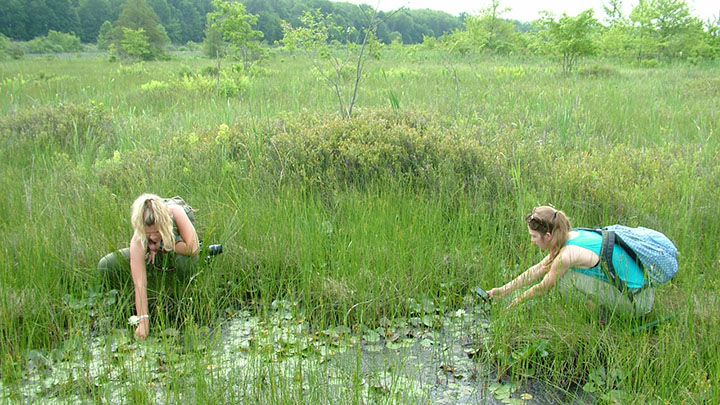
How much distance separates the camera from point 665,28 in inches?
693

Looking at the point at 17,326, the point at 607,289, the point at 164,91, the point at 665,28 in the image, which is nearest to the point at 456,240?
the point at 607,289

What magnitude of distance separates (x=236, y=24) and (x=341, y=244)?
32.4 feet

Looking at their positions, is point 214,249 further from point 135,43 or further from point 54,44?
point 54,44

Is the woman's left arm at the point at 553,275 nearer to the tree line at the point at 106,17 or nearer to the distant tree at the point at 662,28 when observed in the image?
the distant tree at the point at 662,28

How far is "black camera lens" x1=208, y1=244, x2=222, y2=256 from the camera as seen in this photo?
3615mm

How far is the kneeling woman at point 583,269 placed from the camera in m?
2.89

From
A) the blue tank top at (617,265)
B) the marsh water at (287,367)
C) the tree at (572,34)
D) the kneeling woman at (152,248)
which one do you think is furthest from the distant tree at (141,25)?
the blue tank top at (617,265)

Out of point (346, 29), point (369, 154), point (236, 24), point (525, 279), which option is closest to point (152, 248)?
point (369, 154)

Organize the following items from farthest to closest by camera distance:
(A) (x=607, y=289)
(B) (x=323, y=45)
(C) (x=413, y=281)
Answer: (B) (x=323, y=45) → (C) (x=413, y=281) → (A) (x=607, y=289)

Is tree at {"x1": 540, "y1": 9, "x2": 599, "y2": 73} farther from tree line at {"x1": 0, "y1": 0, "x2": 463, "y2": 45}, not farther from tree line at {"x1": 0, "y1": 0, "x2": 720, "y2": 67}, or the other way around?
tree line at {"x1": 0, "y1": 0, "x2": 463, "y2": 45}

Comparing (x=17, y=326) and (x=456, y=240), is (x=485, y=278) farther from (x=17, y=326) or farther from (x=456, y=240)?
(x=17, y=326)

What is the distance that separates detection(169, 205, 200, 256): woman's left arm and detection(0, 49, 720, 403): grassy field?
20 centimetres

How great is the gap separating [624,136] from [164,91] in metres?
8.14

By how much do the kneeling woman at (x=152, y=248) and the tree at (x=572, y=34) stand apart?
11027 millimetres
